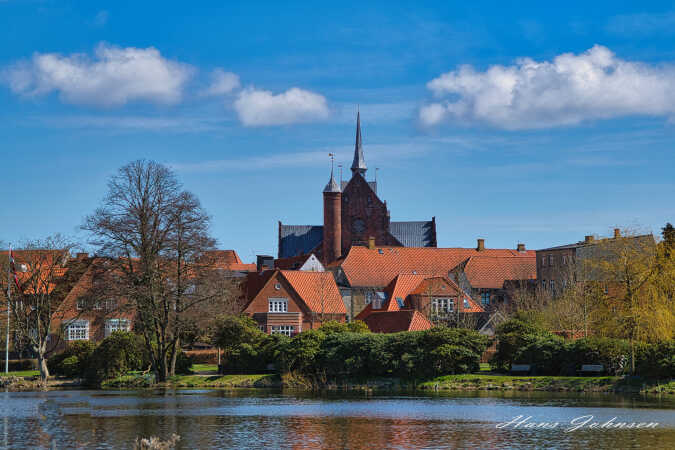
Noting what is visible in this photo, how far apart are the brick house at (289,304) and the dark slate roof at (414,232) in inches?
2510

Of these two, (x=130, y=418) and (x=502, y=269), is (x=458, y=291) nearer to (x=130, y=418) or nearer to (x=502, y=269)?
(x=502, y=269)

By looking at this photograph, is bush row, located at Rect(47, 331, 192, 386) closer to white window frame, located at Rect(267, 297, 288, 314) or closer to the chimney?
white window frame, located at Rect(267, 297, 288, 314)

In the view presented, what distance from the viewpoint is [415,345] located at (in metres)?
57.9

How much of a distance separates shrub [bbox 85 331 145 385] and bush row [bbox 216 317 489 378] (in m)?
7.55

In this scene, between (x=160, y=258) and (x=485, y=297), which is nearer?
(x=160, y=258)

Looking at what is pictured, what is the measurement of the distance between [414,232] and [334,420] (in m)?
120

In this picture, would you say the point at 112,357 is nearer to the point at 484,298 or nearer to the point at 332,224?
the point at 484,298

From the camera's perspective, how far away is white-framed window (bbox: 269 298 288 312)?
8988 centimetres

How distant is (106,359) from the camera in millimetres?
62000

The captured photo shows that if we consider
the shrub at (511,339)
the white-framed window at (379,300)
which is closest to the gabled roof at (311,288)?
the white-framed window at (379,300)

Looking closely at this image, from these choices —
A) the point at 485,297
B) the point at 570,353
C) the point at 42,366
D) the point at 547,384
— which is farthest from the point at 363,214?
the point at 547,384

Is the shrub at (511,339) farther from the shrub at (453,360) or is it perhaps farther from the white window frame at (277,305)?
the white window frame at (277,305)

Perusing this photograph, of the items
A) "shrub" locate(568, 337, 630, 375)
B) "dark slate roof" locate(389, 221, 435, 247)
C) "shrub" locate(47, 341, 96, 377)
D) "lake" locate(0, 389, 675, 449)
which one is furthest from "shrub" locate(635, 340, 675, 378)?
"dark slate roof" locate(389, 221, 435, 247)

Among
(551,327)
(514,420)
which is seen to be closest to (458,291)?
(551,327)
